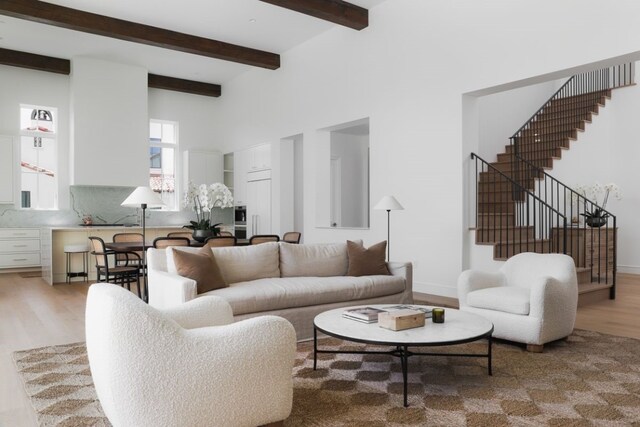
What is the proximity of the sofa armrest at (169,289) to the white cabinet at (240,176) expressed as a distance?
6.42 metres

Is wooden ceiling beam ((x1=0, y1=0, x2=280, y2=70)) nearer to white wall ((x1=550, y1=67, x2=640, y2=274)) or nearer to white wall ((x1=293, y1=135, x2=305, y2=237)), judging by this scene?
white wall ((x1=293, y1=135, x2=305, y2=237))

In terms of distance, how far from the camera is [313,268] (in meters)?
4.73

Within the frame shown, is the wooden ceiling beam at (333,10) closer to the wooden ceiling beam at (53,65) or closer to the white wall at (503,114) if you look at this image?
the white wall at (503,114)

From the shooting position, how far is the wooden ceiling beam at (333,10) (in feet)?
21.0

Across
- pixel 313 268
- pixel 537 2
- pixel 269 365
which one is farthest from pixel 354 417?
pixel 537 2

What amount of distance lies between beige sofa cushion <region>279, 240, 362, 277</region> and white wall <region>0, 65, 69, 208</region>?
6640 mm

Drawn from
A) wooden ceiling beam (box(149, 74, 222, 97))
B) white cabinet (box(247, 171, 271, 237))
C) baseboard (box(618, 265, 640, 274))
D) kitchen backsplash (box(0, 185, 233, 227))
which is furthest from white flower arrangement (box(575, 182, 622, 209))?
kitchen backsplash (box(0, 185, 233, 227))

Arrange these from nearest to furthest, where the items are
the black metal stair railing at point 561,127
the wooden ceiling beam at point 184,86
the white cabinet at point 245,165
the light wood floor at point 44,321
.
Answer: the light wood floor at point 44,321
the black metal stair railing at point 561,127
the white cabinet at point 245,165
the wooden ceiling beam at point 184,86

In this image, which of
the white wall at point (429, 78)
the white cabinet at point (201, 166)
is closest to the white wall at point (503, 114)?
the white wall at point (429, 78)

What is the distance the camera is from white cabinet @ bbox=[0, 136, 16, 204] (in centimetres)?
891

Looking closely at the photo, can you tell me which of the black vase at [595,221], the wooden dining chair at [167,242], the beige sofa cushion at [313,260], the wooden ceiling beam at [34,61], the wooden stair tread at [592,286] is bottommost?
the wooden stair tread at [592,286]

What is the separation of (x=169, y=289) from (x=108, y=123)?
659cm

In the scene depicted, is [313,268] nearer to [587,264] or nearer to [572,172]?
[587,264]

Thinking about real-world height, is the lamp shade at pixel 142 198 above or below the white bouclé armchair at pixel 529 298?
above
